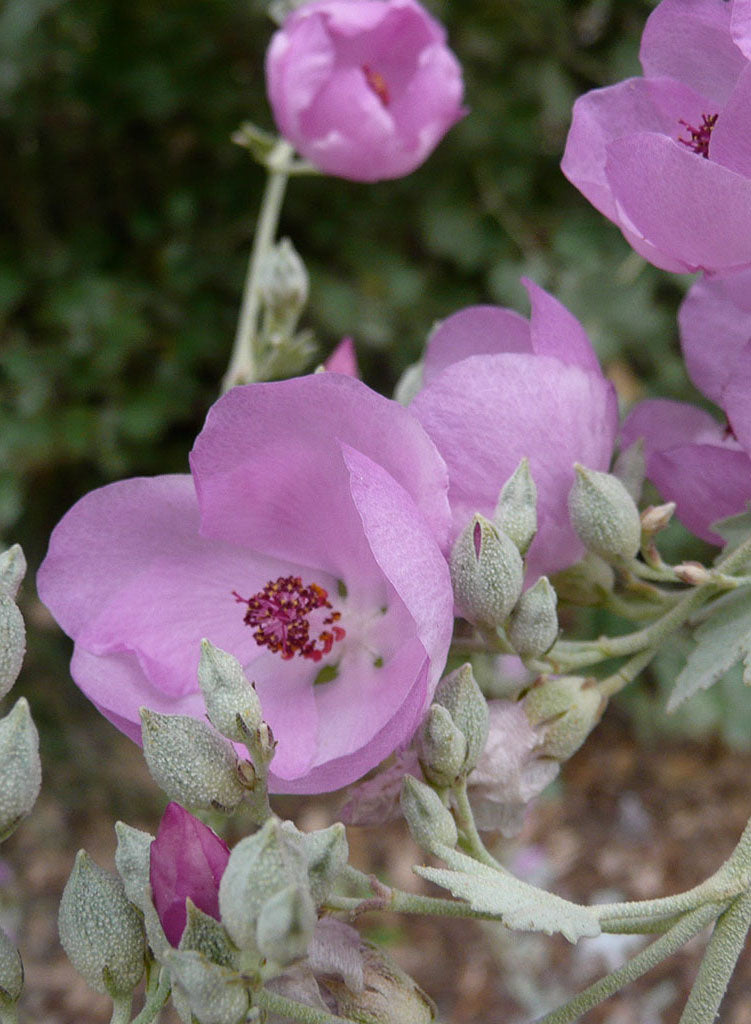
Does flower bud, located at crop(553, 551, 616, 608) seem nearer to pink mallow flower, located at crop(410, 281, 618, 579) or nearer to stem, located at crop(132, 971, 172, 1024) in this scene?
pink mallow flower, located at crop(410, 281, 618, 579)

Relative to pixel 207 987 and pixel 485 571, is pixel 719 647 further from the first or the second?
pixel 207 987

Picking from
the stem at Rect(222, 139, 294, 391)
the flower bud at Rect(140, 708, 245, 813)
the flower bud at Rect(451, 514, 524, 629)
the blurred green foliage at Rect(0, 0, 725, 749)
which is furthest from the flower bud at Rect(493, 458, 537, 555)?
the blurred green foliage at Rect(0, 0, 725, 749)

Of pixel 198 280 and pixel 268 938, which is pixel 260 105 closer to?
pixel 198 280

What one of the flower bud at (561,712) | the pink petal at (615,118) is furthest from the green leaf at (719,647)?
the pink petal at (615,118)

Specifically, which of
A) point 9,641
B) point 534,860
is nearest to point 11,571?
point 9,641

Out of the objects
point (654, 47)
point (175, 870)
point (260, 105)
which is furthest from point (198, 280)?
point (175, 870)
